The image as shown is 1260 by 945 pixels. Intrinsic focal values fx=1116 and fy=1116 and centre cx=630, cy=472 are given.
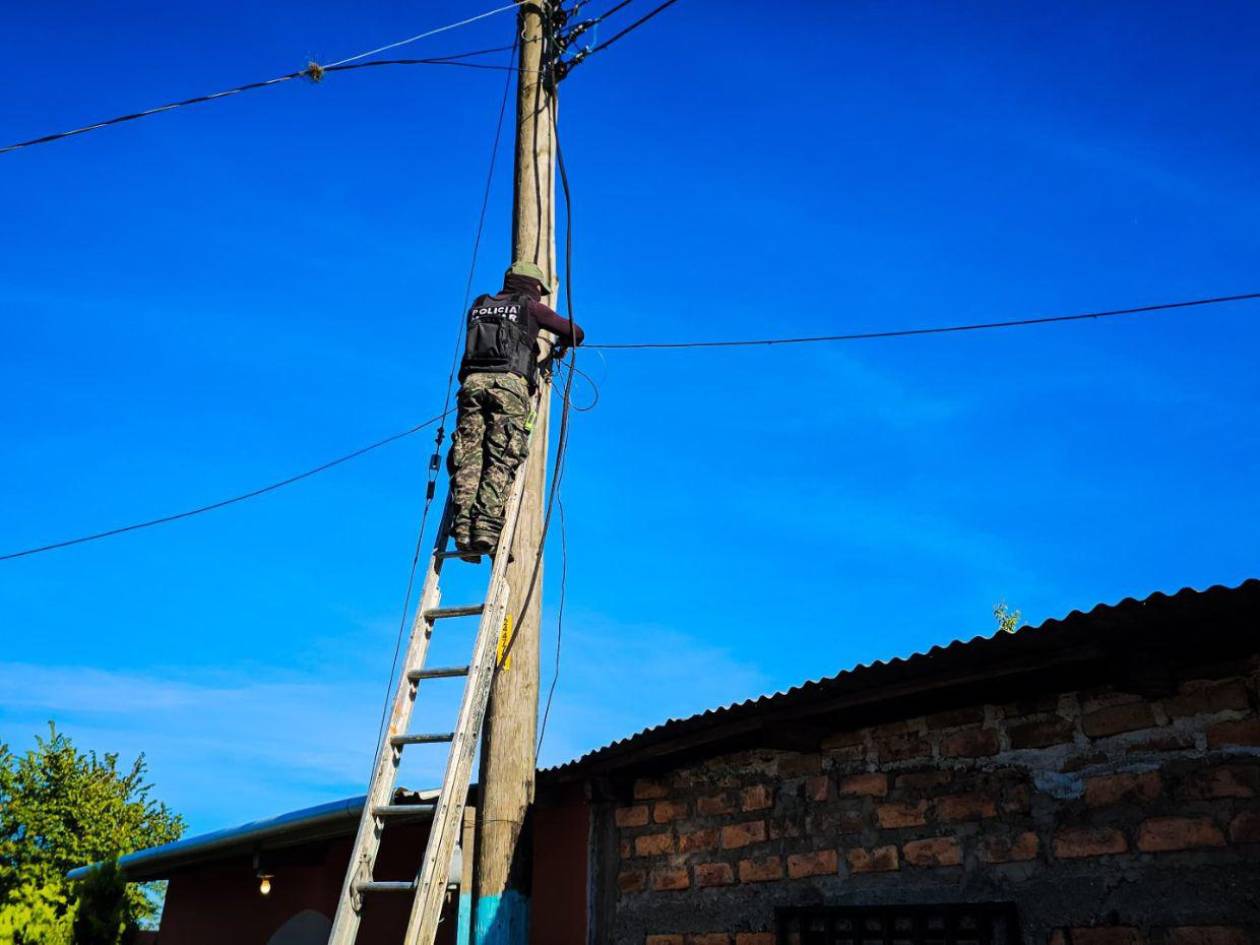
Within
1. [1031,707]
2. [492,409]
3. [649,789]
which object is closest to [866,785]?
[1031,707]

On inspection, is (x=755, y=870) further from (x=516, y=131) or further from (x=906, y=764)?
(x=516, y=131)

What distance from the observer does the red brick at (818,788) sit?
225 inches

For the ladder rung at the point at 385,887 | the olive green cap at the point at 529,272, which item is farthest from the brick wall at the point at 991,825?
the olive green cap at the point at 529,272

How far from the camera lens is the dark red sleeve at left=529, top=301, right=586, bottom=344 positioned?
597 centimetres

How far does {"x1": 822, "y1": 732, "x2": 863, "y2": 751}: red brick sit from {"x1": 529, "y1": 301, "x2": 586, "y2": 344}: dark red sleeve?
2531 millimetres

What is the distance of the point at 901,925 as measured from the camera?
523cm

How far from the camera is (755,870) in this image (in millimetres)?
5855

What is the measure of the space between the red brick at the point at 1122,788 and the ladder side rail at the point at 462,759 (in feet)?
8.71

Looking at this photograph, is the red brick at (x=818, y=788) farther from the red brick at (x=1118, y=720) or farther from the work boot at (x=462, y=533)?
the work boot at (x=462, y=533)

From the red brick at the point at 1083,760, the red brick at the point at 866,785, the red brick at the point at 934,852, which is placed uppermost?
the red brick at the point at 866,785

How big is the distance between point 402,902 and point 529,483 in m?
3.86

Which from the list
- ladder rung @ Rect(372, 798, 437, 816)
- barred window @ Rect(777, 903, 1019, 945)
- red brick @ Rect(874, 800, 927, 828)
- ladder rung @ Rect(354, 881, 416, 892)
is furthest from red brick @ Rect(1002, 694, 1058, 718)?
ladder rung @ Rect(354, 881, 416, 892)

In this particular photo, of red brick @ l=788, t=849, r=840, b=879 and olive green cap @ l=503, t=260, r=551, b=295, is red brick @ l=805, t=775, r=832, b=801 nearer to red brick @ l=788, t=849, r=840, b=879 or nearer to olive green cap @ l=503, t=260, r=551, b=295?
red brick @ l=788, t=849, r=840, b=879

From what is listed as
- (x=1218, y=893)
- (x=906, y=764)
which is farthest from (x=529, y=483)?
(x=1218, y=893)
